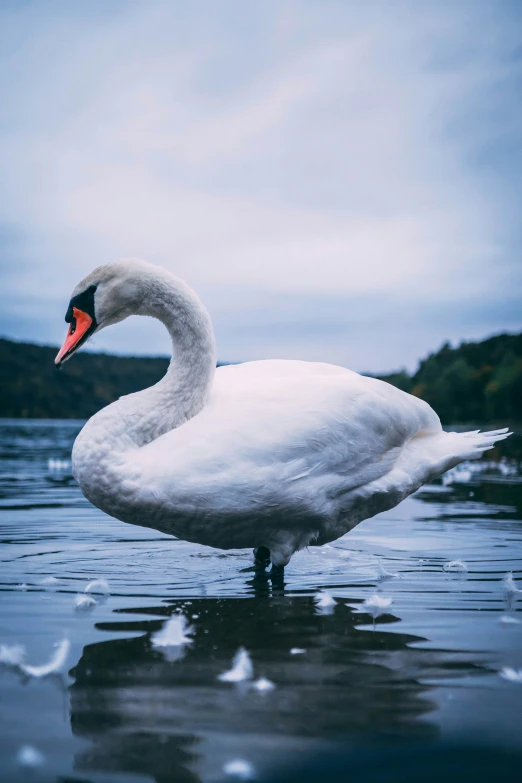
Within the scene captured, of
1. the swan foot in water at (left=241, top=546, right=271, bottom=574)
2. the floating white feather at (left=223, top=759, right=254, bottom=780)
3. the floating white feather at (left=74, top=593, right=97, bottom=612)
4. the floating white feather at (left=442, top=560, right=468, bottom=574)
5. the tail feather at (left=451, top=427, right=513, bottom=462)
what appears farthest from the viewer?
the tail feather at (left=451, top=427, right=513, bottom=462)

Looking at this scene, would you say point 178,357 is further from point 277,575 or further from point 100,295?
point 277,575

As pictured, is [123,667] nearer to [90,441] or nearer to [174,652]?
[174,652]

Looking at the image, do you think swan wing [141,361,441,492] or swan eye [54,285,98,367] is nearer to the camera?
swan wing [141,361,441,492]

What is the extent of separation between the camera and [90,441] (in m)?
4.85

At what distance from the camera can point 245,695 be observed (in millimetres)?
3049

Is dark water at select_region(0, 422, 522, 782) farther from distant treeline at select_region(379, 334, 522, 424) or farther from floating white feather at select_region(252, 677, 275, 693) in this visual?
distant treeline at select_region(379, 334, 522, 424)

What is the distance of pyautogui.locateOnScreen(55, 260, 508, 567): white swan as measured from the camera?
15.2 ft

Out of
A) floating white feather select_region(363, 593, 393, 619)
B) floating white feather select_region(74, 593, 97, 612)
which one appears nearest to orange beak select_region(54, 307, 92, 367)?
floating white feather select_region(74, 593, 97, 612)

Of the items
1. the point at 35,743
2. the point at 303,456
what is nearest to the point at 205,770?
the point at 35,743

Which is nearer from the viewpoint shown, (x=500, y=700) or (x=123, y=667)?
(x=500, y=700)

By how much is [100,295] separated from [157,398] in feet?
2.44

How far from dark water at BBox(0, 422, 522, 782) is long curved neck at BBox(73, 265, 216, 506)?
74 cm

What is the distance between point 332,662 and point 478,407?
75162 millimetres

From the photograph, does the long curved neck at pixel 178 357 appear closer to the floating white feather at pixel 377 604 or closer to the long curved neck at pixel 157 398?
the long curved neck at pixel 157 398
